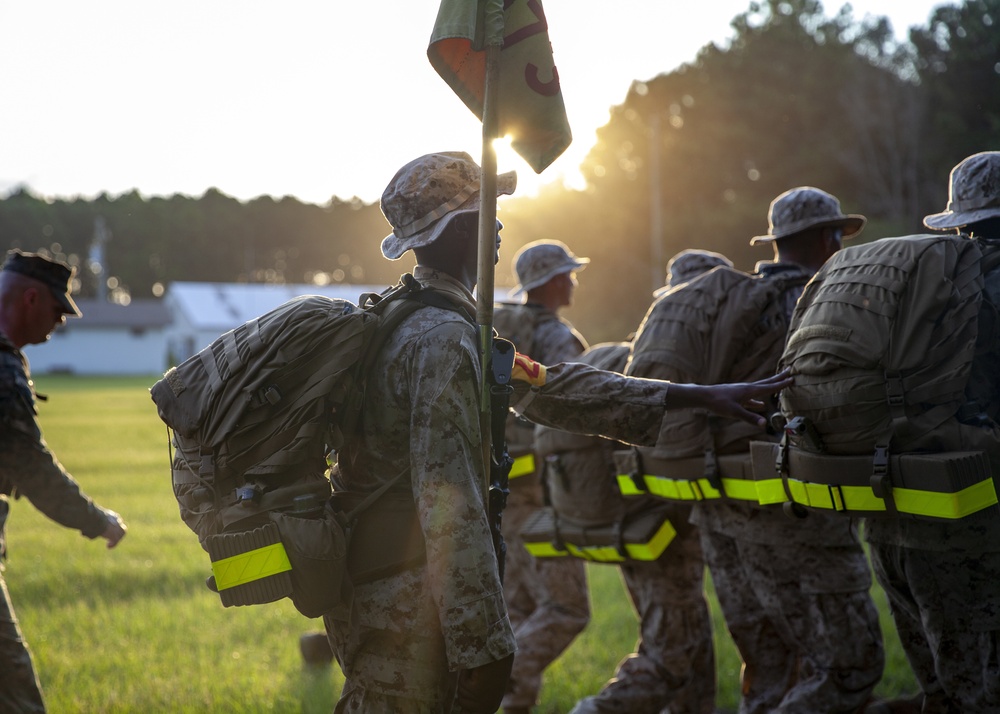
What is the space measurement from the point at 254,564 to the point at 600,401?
53.8 inches

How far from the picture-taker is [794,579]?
15.1 feet

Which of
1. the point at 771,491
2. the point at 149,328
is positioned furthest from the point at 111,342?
the point at 771,491

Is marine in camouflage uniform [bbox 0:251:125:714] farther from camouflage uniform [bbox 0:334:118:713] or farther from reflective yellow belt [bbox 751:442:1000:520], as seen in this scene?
reflective yellow belt [bbox 751:442:1000:520]

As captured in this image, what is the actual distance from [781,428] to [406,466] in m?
1.69

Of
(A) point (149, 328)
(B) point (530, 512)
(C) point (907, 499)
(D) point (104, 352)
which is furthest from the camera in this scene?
(A) point (149, 328)

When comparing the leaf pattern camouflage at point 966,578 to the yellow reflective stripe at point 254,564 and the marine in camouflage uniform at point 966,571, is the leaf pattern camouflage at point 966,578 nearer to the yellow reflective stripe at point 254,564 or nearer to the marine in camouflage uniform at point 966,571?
the marine in camouflage uniform at point 966,571

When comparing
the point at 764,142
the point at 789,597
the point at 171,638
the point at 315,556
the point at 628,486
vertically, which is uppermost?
the point at 764,142

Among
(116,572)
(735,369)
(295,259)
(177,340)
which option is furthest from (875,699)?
(295,259)

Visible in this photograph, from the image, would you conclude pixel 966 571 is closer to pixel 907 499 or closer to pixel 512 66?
pixel 907 499

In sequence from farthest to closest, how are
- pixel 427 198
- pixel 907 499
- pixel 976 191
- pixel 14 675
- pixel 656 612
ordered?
pixel 656 612 → pixel 14 675 → pixel 976 191 → pixel 907 499 → pixel 427 198

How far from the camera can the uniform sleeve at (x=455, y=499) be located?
290cm

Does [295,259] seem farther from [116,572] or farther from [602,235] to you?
[116,572]

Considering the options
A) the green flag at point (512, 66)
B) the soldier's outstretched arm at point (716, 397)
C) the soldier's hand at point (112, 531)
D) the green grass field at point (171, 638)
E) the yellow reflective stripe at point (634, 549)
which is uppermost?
the green flag at point (512, 66)

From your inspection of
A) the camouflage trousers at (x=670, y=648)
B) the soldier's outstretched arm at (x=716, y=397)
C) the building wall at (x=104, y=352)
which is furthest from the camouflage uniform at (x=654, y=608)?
the building wall at (x=104, y=352)
